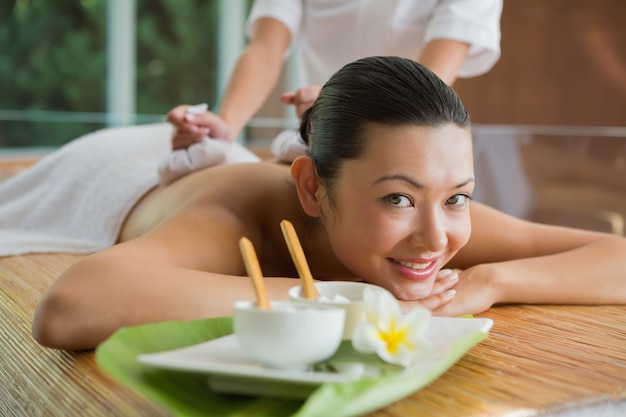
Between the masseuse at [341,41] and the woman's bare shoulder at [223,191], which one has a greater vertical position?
the masseuse at [341,41]

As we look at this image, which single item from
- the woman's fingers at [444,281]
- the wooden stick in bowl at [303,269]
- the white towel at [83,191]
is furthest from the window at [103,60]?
the wooden stick in bowl at [303,269]

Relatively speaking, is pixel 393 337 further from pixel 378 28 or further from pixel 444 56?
pixel 378 28

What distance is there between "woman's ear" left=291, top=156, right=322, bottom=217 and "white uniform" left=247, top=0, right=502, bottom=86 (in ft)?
2.92

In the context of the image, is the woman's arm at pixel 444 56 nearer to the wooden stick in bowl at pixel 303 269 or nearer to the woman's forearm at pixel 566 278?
the woman's forearm at pixel 566 278

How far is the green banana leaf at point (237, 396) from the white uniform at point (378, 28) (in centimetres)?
137

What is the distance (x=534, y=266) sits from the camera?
5.08 feet

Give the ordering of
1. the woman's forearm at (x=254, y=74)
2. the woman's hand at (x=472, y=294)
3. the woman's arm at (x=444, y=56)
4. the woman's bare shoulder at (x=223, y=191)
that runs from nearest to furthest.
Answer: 1. the woman's hand at (x=472, y=294)
2. the woman's bare shoulder at (x=223, y=191)
3. the woman's arm at (x=444, y=56)
4. the woman's forearm at (x=254, y=74)

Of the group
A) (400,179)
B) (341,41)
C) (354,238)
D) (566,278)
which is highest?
(341,41)

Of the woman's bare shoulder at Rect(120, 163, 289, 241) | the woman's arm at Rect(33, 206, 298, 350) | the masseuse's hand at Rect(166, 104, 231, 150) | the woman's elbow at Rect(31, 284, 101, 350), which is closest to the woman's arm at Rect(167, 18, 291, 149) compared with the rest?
the masseuse's hand at Rect(166, 104, 231, 150)

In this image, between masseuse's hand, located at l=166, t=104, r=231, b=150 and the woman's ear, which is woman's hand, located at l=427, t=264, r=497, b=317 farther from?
masseuse's hand, located at l=166, t=104, r=231, b=150

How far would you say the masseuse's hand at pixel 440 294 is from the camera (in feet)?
4.23

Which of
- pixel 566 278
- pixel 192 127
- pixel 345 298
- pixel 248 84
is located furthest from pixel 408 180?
pixel 248 84

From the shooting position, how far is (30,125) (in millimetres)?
6230

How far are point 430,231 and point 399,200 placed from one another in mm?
69
